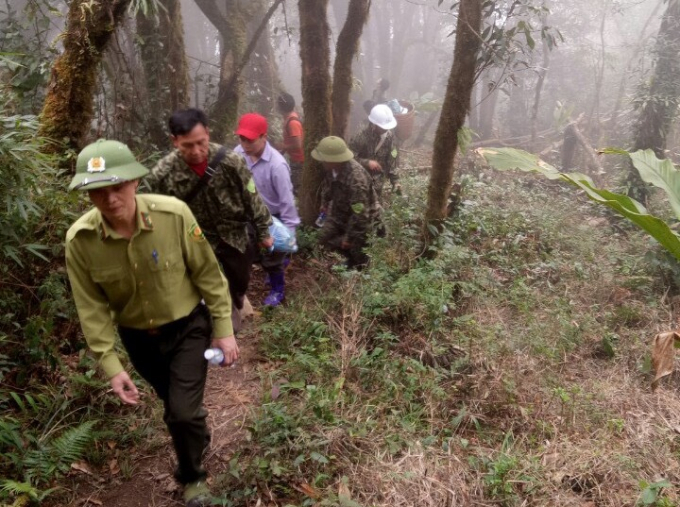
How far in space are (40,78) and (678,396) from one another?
21.8 ft

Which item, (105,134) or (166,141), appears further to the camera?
(166,141)

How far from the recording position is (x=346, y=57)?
7.00m

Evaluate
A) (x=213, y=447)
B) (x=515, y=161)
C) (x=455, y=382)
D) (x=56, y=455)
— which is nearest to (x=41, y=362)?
(x=56, y=455)

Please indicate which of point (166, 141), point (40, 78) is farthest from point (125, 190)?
point (166, 141)

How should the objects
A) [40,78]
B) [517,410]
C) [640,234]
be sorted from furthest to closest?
[640,234] < [40,78] < [517,410]

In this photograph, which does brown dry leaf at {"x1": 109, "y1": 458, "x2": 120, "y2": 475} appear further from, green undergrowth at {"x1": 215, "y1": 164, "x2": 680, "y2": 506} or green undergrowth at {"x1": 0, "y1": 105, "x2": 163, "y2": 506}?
green undergrowth at {"x1": 215, "y1": 164, "x2": 680, "y2": 506}

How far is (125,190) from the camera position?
2.41m

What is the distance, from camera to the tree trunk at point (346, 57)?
6902 mm

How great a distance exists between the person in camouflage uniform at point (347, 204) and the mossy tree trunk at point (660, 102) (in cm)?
547

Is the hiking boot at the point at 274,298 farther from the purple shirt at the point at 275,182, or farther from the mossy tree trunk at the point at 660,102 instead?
the mossy tree trunk at the point at 660,102

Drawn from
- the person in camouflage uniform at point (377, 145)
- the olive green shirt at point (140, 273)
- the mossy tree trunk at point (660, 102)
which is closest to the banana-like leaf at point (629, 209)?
the olive green shirt at point (140, 273)

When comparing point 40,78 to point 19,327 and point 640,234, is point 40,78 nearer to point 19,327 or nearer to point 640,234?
point 19,327

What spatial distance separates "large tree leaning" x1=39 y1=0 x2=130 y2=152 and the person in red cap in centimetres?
135

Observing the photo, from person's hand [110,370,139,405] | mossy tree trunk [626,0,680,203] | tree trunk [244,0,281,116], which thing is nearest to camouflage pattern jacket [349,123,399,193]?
mossy tree trunk [626,0,680,203]
